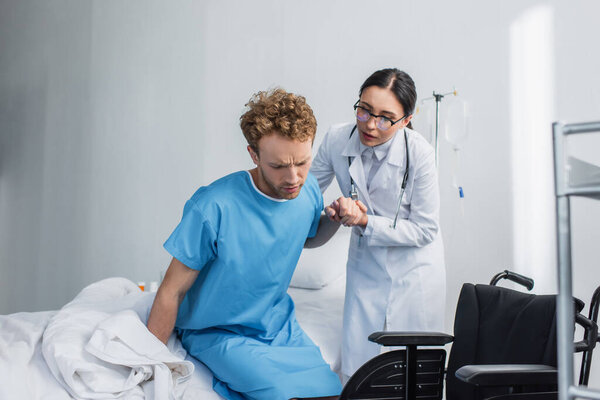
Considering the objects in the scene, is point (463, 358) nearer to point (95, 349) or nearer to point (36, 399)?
point (95, 349)

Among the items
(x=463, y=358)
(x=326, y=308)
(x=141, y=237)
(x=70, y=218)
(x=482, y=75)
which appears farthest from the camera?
(x=70, y=218)

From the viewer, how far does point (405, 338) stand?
3.84 ft

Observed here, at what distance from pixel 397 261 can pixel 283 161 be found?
0.57 m

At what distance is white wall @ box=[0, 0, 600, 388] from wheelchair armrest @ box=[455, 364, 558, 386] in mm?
1272

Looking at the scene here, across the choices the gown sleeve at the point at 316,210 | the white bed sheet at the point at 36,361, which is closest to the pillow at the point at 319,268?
the white bed sheet at the point at 36,361

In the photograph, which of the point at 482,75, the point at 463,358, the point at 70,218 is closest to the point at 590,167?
the point at 463,358

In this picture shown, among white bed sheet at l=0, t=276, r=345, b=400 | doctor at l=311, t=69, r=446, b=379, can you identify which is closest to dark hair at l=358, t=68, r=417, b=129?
doctor at l=311, t=69, r=446, b=379

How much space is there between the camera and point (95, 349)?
126 centimetres

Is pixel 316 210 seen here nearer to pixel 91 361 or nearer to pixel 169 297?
pixel 169 297

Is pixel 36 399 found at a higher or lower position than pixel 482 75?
lower

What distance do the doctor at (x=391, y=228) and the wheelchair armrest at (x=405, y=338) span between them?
0.42 meters

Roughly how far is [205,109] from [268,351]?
207 centimetres

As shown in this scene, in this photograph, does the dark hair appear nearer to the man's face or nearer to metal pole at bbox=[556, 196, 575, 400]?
the man's face

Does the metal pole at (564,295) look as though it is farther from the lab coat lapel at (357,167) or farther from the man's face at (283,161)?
the lab coat lapel at (357,167)
